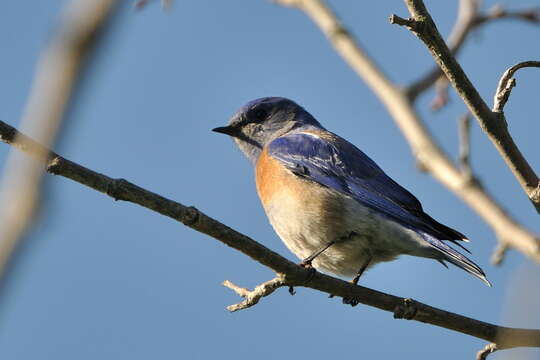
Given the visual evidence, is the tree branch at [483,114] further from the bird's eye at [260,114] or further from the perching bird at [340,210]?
the bird's eye at [260,114]

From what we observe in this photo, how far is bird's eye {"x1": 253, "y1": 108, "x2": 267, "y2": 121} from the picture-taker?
8773 mm

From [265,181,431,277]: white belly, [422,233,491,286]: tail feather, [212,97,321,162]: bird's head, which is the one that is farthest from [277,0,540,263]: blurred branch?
[212,97,321,162]: bird's head

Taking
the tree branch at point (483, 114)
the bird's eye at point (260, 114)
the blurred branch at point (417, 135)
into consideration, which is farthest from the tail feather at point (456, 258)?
the bird's eye at point (260, 114)

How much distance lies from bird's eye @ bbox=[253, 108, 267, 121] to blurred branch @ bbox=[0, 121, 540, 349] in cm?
377

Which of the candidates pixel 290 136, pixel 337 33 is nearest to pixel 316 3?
pixel 337 33

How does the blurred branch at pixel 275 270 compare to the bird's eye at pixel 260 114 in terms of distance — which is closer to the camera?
the blurred branch at pixel 275 270

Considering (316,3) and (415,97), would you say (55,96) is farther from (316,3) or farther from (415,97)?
(316,3)

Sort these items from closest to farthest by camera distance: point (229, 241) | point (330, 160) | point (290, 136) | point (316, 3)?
1. point (229, 241)
2. point (316, 3)
3. point (330, 160)
4. point (290, 136)

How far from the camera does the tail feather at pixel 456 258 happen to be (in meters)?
5.48

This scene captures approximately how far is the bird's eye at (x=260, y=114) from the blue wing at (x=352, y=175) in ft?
2.55

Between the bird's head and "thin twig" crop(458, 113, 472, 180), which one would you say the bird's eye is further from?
"thin twig" crop(458, 113, 472, 180)

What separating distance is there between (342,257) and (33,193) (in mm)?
5586

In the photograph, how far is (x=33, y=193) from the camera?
125 centimetres

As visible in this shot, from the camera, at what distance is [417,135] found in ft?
12.7
